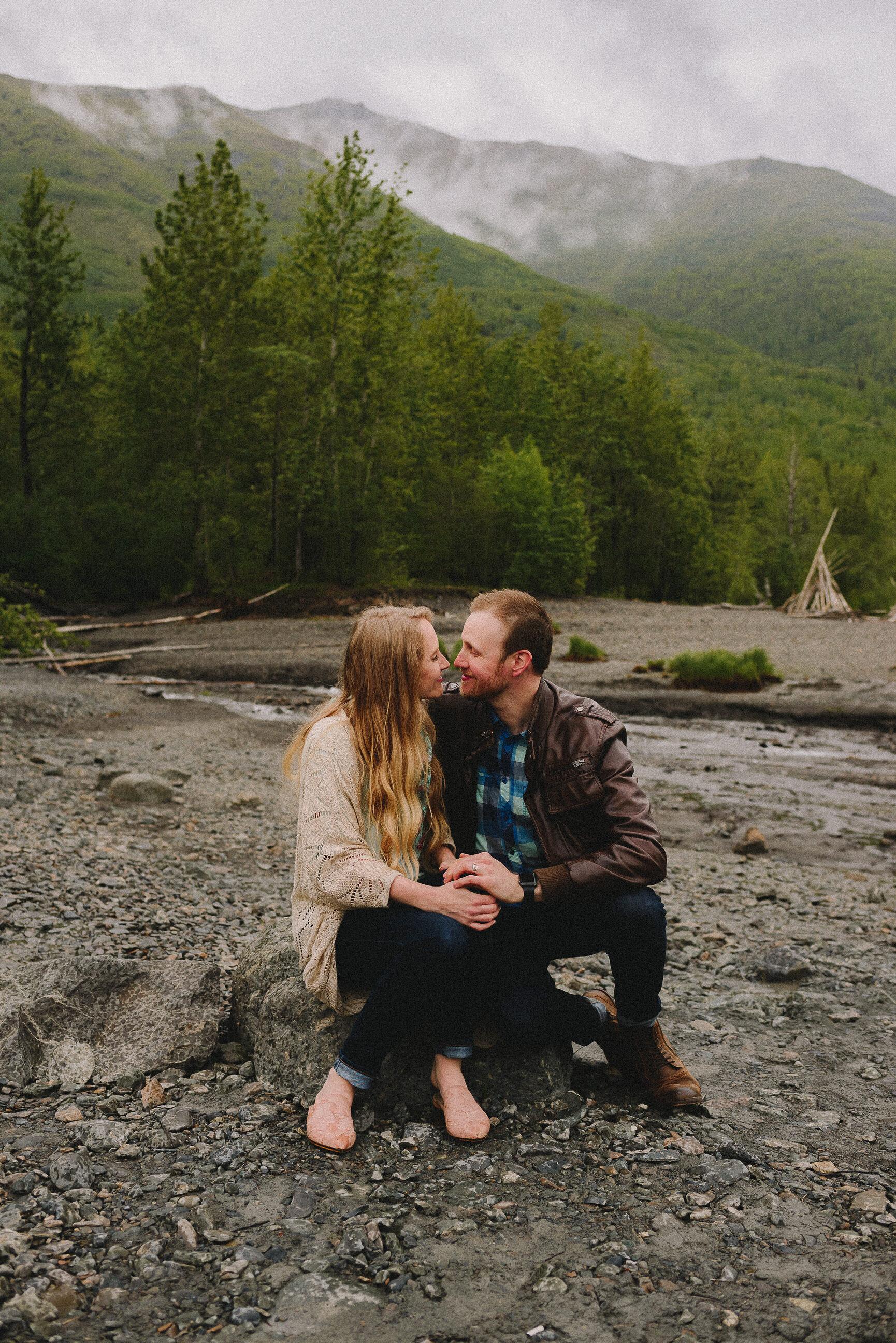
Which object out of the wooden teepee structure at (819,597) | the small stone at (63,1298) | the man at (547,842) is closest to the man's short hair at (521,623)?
the man at (547,842)

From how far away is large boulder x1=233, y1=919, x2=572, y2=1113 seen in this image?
424 cm

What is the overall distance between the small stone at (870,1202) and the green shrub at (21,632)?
20581 mm

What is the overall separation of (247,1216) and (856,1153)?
257 centimetres

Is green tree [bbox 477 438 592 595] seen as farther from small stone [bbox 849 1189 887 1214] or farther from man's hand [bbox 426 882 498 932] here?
small stone [bbox 849 1189 887 1214]

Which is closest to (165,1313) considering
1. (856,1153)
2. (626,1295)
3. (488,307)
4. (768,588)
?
(626,1295)

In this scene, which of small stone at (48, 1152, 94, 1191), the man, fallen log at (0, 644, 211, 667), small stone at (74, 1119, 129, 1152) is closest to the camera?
small stone at (48, 1152, 94, 1191)

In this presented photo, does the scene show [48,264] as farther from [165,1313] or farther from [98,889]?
[165,1313]

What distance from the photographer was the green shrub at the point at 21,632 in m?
21.0

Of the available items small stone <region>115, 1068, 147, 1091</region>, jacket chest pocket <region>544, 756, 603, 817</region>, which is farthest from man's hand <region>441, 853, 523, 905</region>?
small stone <region>115, 1068, 147, 1091</region>

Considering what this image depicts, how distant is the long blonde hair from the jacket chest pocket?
603 mm

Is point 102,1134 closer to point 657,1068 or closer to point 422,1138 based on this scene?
point 422,1138

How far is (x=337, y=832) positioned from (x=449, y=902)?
0.55 m

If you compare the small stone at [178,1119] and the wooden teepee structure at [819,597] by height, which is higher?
the wooden teepee structure at [819,597]

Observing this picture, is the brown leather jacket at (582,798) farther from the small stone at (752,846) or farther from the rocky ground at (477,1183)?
the small stone at (752,846)
